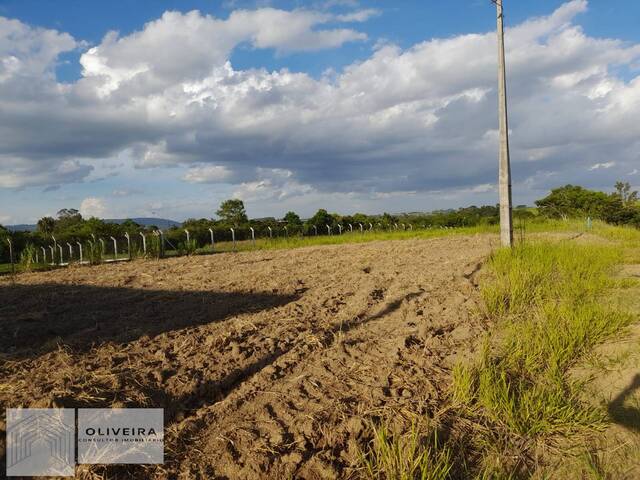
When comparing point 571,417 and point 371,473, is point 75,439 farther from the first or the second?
point 571,417

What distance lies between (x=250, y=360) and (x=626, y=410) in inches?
101

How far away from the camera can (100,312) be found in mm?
5156

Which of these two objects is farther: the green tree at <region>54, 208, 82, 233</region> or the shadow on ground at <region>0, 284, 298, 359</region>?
the green tree at <region>54, 208, 82, 233</region>

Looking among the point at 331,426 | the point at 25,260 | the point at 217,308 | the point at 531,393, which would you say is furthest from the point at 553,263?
the point at 25,260

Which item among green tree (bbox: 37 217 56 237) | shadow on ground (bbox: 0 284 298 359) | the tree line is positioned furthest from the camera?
green tree (bbox: 37 217 56 237)

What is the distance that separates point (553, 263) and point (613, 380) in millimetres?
3548

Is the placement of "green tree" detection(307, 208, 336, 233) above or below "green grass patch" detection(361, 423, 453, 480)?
above

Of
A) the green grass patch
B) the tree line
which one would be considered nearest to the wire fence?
the tree line

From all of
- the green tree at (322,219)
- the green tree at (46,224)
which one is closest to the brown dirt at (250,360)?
the green tree at (322,219)

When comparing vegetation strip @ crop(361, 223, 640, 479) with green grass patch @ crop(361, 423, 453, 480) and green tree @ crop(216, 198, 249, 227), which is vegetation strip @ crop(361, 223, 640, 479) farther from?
green tree @ crop(216, 198, 249, 227)

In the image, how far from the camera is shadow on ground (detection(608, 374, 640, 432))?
9.21 feet

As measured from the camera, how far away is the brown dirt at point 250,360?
2.51 metres

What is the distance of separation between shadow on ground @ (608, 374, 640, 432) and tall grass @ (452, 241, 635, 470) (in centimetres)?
13

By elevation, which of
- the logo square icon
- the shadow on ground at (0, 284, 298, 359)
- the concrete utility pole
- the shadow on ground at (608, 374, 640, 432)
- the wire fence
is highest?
the concrete utility pole
